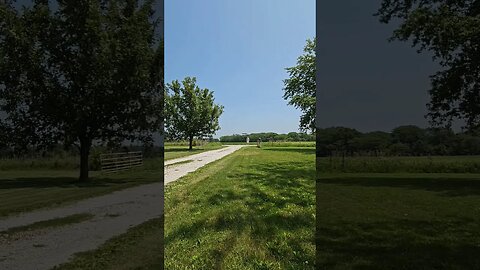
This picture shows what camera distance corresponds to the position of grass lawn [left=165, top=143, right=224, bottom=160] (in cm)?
1511

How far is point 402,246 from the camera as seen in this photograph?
11.0 feet

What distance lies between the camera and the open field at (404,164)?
315 cm

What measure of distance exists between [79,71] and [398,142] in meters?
3.32

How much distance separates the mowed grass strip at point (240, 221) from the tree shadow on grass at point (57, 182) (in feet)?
3.99

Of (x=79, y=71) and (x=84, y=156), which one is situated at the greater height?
(x=79, y=71)

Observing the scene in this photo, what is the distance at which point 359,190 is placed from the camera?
3.55 m

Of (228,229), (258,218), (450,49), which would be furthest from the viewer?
(258,218)

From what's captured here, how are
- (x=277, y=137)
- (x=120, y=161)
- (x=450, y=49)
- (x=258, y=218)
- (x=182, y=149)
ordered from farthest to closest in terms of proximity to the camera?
1. (x=182, y=149)
2. (x=277, y=137)
3. (x=258, y=218)
4. (x=120, y=161)
5. (x=450, y=49)

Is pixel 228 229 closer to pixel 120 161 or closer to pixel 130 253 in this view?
pixel 130 253

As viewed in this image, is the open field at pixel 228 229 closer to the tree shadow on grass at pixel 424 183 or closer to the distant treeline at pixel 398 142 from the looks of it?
the tree shadow on grass at pixel 424 183

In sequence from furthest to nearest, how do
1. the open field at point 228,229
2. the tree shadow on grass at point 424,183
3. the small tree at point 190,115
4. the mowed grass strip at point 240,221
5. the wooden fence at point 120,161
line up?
the small tree at point 190,115, the mowed grass strip at point 240,221, the wooden fence at point 120,161, the open field at point 228,229, the tree shadow on grass at point 424,183

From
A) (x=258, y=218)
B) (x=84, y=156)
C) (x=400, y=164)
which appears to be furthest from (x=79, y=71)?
(x=258, y=218)

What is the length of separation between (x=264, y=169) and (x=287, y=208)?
492 cm

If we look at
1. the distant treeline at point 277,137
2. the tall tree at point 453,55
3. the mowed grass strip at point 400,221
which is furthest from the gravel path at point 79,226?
the distant treeline at point 277,137
